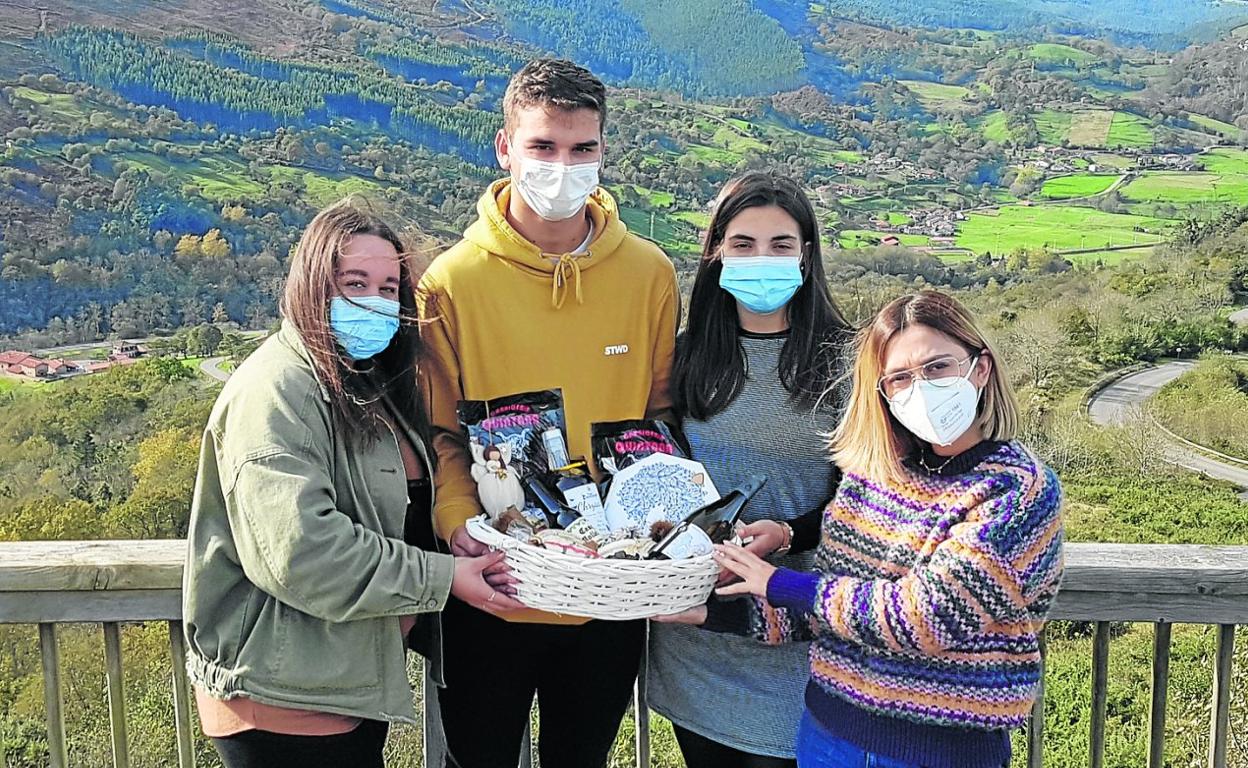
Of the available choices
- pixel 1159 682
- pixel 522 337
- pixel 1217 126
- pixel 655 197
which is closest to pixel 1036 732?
pixel 1159 682

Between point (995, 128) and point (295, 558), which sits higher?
point (995, 128)

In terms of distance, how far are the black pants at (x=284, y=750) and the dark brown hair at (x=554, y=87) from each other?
1.22 m

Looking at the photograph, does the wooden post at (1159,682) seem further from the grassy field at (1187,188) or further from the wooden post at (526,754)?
the grassy field at (1187,188)

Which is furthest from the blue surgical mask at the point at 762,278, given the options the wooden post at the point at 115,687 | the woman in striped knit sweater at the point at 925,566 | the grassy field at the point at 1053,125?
the grassy field at the point at 1053,125

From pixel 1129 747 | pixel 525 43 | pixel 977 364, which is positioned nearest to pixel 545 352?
pixel 977 364

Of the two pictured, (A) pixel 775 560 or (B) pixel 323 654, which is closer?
(B) pixel 323 654

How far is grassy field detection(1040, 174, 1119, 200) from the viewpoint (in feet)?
176

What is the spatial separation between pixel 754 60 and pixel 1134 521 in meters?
49.3

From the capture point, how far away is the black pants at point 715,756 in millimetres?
2025

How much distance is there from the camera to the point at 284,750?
1.80 m

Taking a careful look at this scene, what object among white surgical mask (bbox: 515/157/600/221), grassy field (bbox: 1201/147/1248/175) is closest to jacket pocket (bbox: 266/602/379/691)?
white surgical mask (bbox: 515/157/600/221)

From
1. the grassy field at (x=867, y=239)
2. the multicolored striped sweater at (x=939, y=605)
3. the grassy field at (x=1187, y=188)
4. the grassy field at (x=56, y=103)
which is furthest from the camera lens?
the grassy field at (x=1187, y=188)

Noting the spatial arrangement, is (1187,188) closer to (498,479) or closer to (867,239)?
(867,239)

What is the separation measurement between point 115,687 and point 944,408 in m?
1.70
